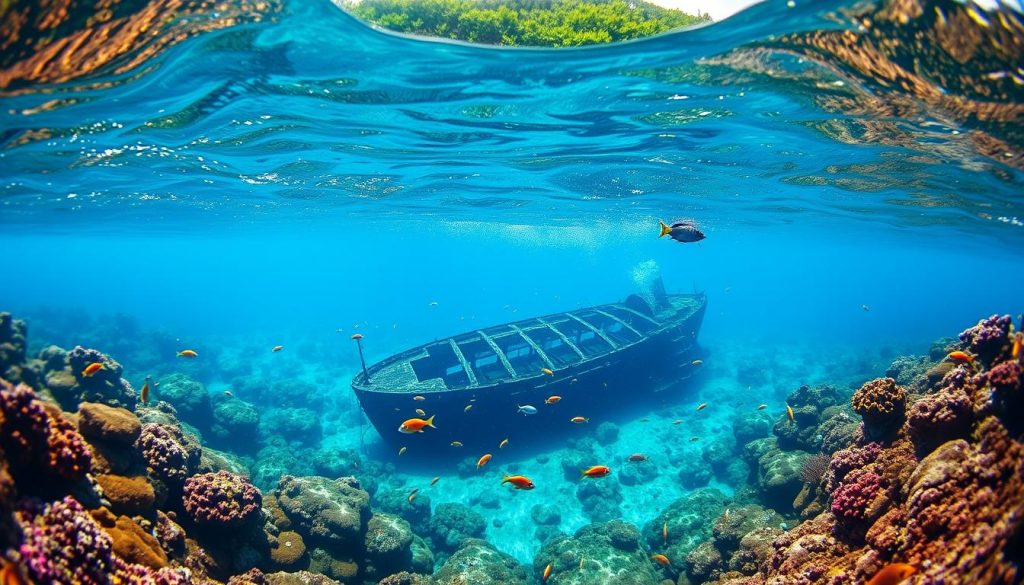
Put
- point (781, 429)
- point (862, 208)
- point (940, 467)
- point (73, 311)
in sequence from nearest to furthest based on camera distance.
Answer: point (940, 467) → point (781, 429) → point (862, 208) → point (73, 311)

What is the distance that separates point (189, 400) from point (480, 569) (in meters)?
15.7

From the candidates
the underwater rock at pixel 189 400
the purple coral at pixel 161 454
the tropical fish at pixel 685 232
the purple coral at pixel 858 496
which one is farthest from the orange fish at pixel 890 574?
the underwater rock at pixel 189 400

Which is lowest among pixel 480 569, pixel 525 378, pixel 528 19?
pixel 480 569

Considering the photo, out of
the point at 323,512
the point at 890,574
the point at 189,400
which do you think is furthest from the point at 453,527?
the point at 189,400

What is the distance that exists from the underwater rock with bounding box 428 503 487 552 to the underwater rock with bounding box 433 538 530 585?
2.04 metres

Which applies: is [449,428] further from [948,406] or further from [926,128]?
[926,128]

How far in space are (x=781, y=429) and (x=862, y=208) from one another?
67.8ft

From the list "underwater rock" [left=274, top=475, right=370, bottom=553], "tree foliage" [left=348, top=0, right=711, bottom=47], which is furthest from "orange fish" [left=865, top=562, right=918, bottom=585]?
"underwater rock" [left=274, top=475, right=370, bottom=553]

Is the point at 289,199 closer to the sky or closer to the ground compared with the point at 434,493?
closer to the sky

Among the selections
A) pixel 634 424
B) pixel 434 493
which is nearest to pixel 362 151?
pixel 434 493

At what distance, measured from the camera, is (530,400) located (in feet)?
54.9

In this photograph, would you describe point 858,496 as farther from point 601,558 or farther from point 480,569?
point 480,569

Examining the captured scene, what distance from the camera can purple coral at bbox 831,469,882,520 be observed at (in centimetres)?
630

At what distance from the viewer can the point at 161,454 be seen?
718cm
